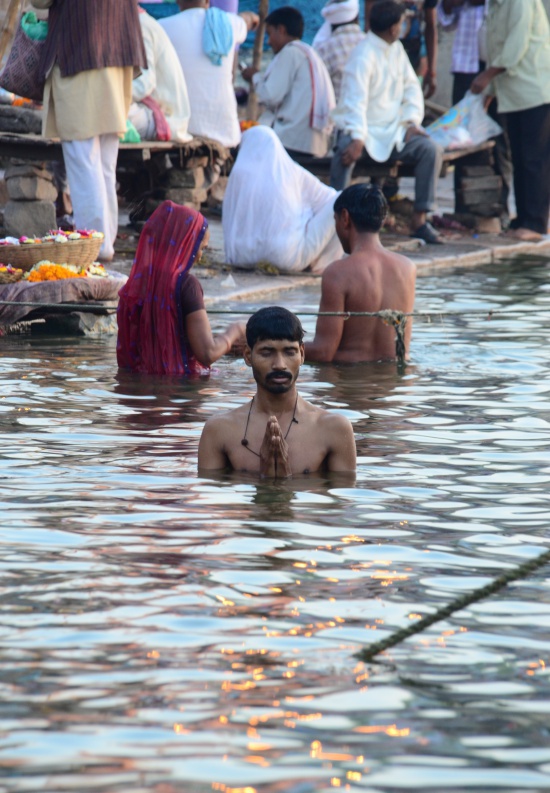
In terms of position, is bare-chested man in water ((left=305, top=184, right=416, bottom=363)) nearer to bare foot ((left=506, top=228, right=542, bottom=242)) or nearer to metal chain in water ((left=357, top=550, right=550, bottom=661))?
metal chain in water ((left=357, top=550, right=550, bottom=661))

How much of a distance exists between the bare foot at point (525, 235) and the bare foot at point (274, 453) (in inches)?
419

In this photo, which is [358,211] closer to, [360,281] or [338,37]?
[360,281]

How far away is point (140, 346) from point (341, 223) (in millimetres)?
1406

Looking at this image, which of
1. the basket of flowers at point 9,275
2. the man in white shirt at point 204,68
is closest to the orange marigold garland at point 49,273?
the basket of flowers at point 9,275

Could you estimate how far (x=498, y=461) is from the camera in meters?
6.59

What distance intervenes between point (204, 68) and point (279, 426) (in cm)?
900

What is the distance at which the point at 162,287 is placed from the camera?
8.27m

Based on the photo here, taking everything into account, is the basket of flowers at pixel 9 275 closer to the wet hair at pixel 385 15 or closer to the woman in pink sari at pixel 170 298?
the woman in pink sari at pixel 170 298

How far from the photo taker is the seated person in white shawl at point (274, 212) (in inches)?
503

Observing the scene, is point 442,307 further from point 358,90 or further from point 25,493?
point 25,493

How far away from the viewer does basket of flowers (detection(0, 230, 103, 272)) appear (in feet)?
33.8

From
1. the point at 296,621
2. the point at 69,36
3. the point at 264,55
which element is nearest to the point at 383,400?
the point at 296,621

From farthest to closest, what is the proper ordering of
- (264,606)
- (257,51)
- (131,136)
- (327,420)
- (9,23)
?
(257,51), (131,136), (9,23), (327,420), (264,606)

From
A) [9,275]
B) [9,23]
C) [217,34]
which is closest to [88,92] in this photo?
[9,23]
